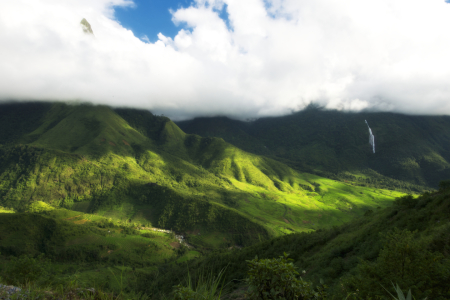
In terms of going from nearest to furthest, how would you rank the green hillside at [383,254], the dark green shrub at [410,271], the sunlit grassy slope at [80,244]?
the dark green shrub at [410,271] → the green hillside at [383,254] → the sunlit grassy slope at [80,244]

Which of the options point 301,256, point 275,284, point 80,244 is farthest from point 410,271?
point 80,244

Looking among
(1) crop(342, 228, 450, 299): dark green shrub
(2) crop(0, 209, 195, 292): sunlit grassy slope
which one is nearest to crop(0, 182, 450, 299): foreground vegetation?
(1) crop(342, 228, 450, 299): dark green shrub

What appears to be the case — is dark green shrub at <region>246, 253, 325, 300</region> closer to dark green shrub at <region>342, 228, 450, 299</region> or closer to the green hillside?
the green hillside

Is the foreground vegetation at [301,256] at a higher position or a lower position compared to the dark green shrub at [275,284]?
lower

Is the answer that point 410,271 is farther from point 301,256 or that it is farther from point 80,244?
point 80,244

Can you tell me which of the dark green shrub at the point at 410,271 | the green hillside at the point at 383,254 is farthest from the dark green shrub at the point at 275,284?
the dark green shrub at the point at 410,271

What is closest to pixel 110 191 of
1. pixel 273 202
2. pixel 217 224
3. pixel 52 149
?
pixel 52 149

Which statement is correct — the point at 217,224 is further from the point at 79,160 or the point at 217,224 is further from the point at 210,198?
the point at 79,160

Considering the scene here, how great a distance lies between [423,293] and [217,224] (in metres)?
138

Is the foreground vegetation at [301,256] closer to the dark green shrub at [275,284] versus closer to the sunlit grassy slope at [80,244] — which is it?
the dark green shrub at [275,284]

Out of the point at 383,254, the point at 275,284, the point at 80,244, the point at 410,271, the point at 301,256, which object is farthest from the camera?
the point at 80,244

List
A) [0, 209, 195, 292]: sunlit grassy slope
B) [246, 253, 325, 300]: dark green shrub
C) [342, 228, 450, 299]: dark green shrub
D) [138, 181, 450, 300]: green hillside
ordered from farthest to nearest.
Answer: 1. [0, 209, 195, 292]: sunlit grassy slope
2. [138, 181, 450, 300]: green hillside
3. [342, 228, 450, 299]: dark green shrub
4. [246, 253, 325, 300]: dark green shrub

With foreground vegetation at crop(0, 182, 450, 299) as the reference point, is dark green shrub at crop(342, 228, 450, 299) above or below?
above

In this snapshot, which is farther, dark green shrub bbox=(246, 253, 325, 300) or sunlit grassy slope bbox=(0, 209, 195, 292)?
sunlit grassy slope bbox=(0, 209, 195, 292)
